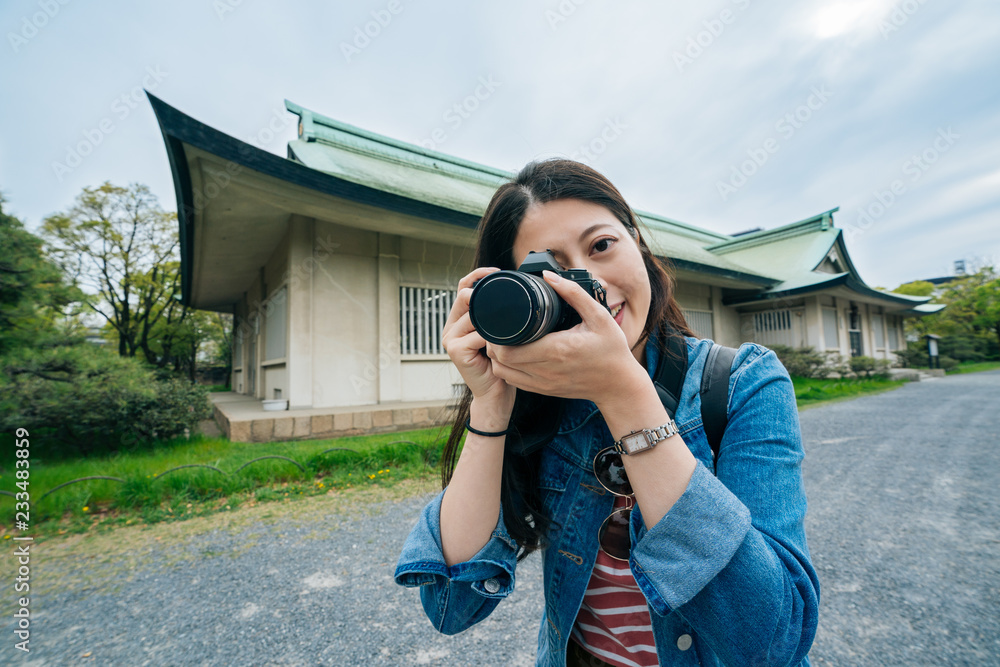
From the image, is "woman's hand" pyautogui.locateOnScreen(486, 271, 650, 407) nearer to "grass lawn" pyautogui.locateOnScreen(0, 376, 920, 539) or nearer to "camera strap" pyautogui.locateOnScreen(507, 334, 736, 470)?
"camera strap" pyautogui.locateOnScreen(507, 334, 736, 470)

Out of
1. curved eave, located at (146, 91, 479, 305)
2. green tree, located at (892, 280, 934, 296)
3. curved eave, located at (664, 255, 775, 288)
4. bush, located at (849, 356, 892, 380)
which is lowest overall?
bush, located at (849, 356, 892, 380)

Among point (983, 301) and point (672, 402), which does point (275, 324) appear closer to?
point (672, 402)

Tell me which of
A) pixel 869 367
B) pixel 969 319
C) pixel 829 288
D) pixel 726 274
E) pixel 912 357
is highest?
pixel 726 274

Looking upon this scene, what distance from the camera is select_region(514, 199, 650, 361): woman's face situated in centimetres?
99

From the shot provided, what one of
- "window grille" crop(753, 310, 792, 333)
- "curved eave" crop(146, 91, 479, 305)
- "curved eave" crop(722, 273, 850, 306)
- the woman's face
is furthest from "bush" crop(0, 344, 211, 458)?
"window grille" crop(753, 310, 792, 333)

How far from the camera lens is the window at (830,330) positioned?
14.6 metres

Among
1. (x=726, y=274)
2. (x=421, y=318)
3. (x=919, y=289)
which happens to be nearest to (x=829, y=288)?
(x=726, y=274)

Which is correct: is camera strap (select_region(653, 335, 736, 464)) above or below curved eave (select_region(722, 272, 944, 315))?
below

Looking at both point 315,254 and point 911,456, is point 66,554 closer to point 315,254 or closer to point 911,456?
point 315,254

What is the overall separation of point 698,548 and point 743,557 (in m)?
0.07

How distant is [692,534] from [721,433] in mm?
260

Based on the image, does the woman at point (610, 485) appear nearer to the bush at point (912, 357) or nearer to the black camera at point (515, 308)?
the black camera at point (515, 308)

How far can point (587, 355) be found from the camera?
0.71m

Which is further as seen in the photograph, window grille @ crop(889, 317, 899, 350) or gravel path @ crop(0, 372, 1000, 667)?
window grille @ crop(889, 317, 899, 350)
